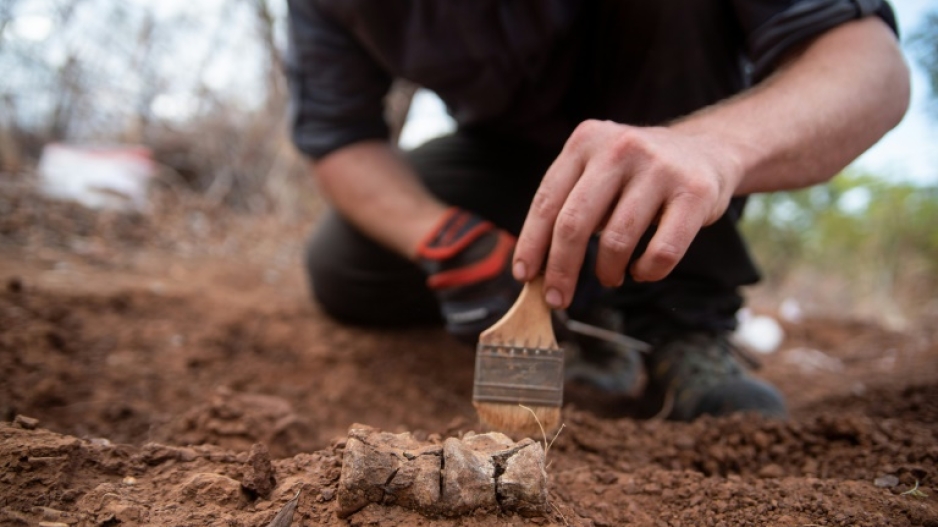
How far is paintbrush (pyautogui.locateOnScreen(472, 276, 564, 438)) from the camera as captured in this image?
1052mm

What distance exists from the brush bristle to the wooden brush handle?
0.34ft

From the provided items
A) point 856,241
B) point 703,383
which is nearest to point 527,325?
point 703,383

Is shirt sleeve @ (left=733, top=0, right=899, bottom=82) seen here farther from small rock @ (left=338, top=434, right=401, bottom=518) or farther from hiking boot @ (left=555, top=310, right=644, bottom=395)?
small rock @ (left=338, top=434, right=401, bottom=518)

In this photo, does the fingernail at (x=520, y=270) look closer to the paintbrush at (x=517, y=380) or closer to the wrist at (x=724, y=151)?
the paintbrush at (x=517, y=380)

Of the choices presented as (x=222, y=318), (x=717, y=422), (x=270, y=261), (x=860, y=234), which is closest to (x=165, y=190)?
(x=270, y=261)

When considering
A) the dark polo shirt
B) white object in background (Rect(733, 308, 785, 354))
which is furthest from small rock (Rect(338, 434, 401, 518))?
white object in background (Rect(733, 308, 785, 354))

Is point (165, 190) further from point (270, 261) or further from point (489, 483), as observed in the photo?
point (489, 483)

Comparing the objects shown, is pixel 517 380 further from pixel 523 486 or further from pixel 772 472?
pixel 772 472

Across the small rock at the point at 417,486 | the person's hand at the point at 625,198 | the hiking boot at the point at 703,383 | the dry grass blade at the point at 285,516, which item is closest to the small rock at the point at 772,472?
the hiking boot at the point at 703,383

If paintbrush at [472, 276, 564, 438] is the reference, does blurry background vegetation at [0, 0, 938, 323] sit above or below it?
above

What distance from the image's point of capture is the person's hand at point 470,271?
4.92 feet

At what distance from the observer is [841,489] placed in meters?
0.93

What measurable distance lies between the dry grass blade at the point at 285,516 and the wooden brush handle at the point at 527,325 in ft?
1.36

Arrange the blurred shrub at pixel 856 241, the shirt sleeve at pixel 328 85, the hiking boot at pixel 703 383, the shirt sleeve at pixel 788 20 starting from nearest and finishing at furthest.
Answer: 1. the shirt sleeve at pixel 788 20
2. the hiking boot at pixel 703 383
3. the shirt sleeve at pixel 328 85
4. the blurred shrub at pixel 856 241
